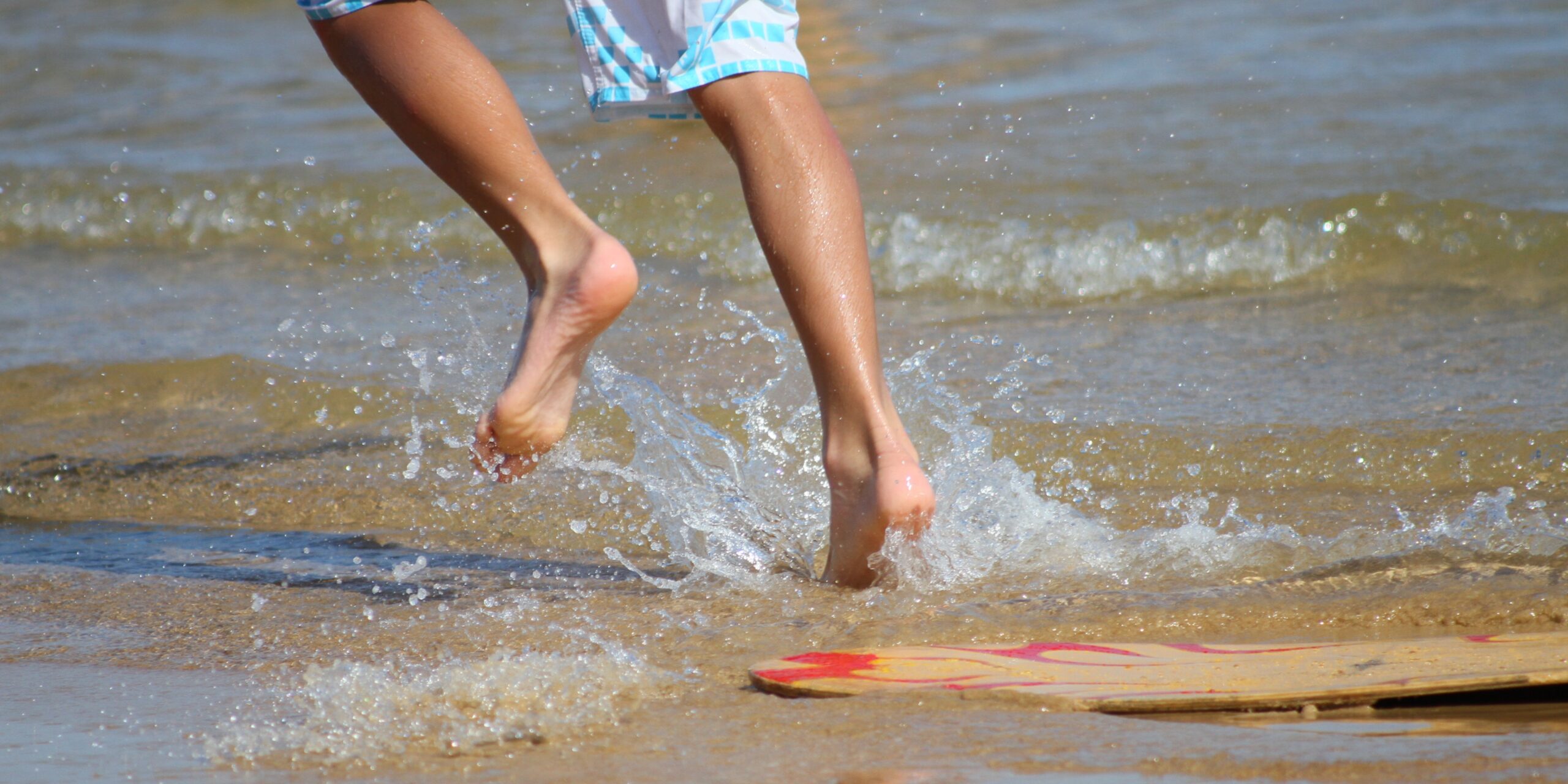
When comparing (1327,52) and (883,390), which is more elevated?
(1327,52)

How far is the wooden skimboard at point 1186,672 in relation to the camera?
138cm

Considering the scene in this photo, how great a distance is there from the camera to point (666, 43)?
5.98 ft

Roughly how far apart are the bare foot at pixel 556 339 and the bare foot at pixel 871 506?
14.0 inches

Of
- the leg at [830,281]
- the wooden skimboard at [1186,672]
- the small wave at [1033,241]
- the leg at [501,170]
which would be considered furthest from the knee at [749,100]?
the small wave at [1033,241]

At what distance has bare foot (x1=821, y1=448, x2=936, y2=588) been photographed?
1742 mm

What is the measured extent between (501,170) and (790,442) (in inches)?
32.4

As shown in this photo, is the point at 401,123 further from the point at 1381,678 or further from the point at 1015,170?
the point at 1015,170

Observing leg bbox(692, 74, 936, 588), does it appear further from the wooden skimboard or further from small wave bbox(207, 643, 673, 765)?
small wave bbox(207, 643, 673, 765)

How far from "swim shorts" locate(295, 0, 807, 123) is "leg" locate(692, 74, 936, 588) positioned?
0.03 metres

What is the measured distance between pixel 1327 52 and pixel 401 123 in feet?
19.1

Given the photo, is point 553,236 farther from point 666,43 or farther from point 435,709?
point 435,709

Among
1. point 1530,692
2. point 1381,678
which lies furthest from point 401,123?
point 1530,692

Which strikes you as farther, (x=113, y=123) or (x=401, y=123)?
(x=113, y=123)

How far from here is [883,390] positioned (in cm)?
180
